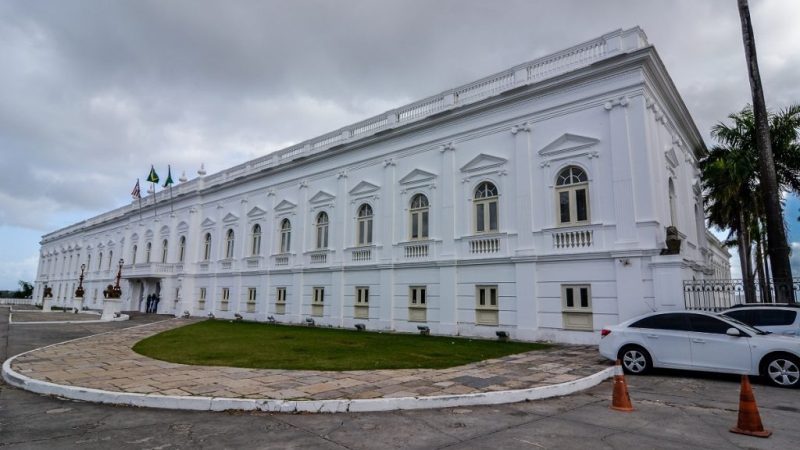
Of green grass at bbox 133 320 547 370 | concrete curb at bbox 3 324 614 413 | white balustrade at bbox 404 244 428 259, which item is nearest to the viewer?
concrete curb at bbox 3 324 614 413

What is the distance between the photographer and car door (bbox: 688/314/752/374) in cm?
862

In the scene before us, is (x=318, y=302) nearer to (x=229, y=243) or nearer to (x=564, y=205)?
(x=229, y=243)

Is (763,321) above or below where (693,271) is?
below

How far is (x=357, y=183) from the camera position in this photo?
22359mm

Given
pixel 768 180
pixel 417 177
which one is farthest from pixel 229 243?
pixel 768 180

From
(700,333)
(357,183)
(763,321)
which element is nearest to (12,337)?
(357,183)

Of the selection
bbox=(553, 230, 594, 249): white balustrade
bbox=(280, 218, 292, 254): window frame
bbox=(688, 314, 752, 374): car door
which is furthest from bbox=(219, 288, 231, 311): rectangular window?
bbox=(688, 314, 752, 374): car door

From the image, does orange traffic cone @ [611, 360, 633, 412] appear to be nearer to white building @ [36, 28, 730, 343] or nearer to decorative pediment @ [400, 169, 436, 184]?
white building @ [36, 28, 730, 343]

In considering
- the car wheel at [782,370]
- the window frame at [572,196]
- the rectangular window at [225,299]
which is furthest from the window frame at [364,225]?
the car wheel at [782,370]

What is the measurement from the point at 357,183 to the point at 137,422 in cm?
1702

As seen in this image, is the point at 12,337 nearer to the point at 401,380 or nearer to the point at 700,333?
the point at 401,380

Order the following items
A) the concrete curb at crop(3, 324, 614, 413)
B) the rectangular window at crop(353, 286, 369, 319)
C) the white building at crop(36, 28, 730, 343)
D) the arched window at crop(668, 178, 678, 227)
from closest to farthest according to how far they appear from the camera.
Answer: the concrete curb at crop(3, 324, 614, 413), the white building at crop(36, 28, 730, 343), the arched window at crop(668, 178, 678, 227), the rectangular window at crop(353, 286, 369, 319)

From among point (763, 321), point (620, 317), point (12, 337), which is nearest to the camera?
point (763, 321)

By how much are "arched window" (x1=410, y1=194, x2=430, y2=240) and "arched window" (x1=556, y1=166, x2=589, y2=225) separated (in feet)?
18.6
